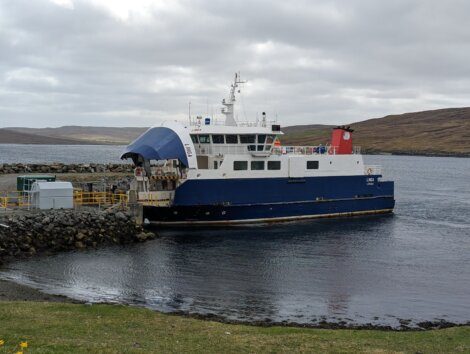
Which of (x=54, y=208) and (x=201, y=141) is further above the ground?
(x=201, y=141)

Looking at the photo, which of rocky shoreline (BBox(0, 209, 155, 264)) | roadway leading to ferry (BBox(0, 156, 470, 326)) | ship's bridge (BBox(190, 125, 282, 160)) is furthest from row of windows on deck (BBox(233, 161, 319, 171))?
rocky shoreline (BBox(0, 209, 155, 264))

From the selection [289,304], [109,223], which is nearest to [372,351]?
[289,304]

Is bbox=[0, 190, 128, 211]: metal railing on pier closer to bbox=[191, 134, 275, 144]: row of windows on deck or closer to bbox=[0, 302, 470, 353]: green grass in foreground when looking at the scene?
bbox=[191, 134, 275, 144]: row of windows on deck

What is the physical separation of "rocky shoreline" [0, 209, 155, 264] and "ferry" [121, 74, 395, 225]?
9.98 ft

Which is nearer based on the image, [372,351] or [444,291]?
[372,351]

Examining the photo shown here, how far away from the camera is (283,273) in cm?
2530

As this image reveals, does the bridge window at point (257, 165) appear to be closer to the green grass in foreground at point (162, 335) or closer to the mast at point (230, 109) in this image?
the mast at point (230, 109)

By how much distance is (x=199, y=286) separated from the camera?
22625 mm

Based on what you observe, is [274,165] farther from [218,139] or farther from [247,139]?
[218,139]

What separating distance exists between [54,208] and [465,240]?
79.9ft

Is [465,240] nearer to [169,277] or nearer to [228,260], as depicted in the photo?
[228,260]

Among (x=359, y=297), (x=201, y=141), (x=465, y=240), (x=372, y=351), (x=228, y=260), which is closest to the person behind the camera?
(x=372, y=351)

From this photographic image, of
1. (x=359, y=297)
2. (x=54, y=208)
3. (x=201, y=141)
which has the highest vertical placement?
(x=201, y=141)

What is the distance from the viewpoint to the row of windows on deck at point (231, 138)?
1464 inches
